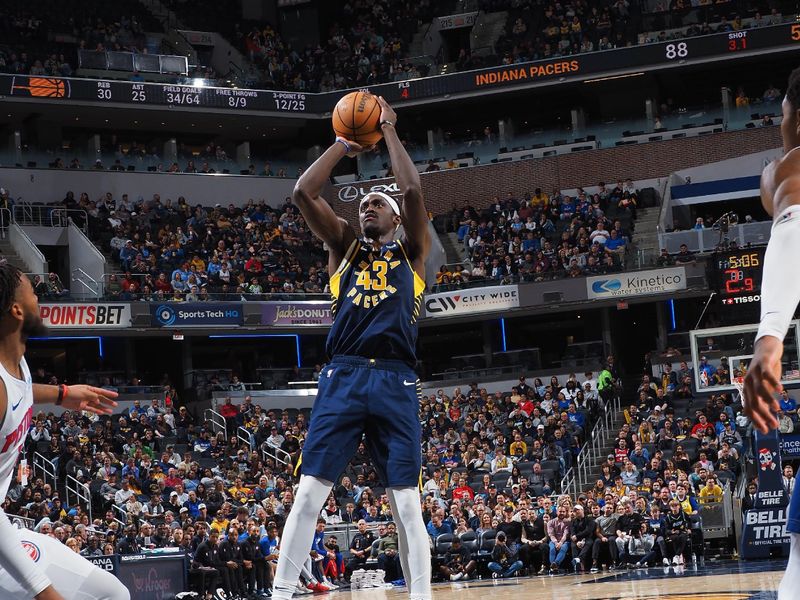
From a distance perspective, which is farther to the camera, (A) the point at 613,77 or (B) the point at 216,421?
(A) the point at 613,77

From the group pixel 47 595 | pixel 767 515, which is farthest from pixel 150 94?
pixel 47 595

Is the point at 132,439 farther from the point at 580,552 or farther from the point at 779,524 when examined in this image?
the point at 779,524

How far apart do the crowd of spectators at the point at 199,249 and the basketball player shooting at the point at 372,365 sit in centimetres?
2853

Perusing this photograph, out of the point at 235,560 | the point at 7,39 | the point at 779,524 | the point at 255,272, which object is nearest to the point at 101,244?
the point at 255,272

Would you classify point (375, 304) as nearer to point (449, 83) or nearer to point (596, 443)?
point (596, 443)

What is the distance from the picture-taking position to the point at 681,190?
3862 centimetres

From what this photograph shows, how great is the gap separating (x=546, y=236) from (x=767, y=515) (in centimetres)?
1869

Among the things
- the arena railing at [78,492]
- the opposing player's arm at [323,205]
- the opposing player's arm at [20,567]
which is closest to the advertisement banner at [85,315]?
the arena railing at [78,492]

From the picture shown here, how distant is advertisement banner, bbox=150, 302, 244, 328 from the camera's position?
34656 mm

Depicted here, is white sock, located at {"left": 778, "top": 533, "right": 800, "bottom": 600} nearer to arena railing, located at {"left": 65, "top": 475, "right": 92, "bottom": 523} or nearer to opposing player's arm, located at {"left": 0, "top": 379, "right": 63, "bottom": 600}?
opposing player's arm, located at {"left": 0, "top": 379, "right": 63, "bottom": 600}

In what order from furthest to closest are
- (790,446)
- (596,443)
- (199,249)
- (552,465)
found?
(199,249), (596,443), (552,465), (790,446)

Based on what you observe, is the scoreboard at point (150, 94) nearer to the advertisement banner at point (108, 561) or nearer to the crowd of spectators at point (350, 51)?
the crowd of spectators at point (350, 51)

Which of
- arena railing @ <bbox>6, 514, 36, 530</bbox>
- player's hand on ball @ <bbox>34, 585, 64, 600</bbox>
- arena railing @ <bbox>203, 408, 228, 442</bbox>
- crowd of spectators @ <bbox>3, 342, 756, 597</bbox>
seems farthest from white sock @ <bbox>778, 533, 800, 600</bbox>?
arena railing @ <bbox>203, 408, 228, 442</bbox>

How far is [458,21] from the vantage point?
4625 centimetres
